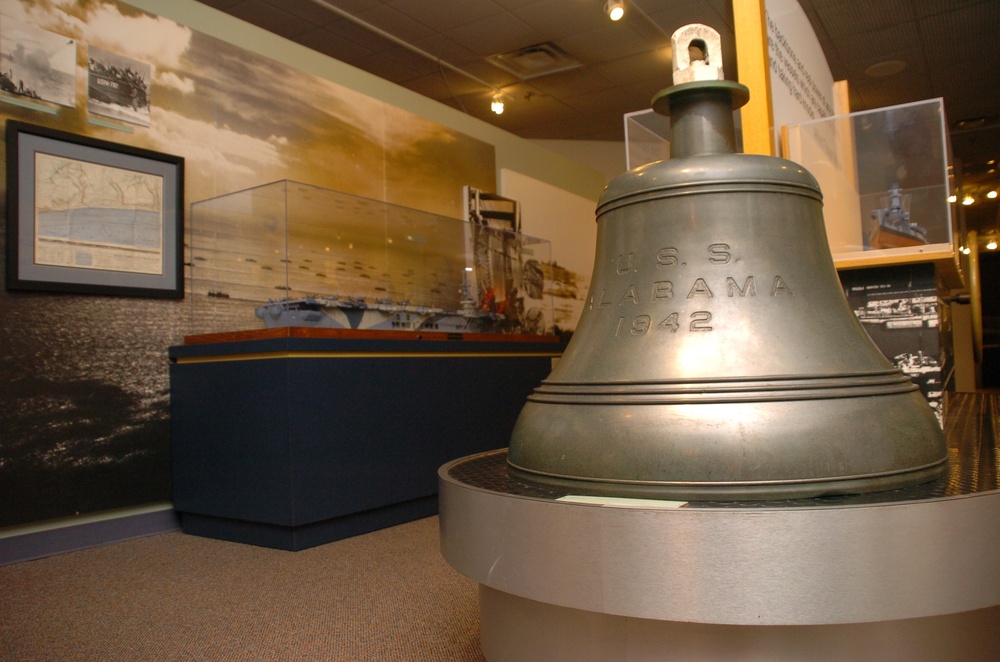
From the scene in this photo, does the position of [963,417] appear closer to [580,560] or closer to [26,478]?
[580,560]

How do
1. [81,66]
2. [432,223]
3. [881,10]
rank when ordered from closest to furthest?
[81,66] → [432,223] → [881,10]

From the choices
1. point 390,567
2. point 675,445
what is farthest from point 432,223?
point 675,445

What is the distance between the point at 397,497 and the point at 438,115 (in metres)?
3.47

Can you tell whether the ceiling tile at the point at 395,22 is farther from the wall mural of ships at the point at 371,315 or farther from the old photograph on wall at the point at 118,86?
the wall mural of ships at the point at 371,315

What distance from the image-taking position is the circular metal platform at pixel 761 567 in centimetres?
107

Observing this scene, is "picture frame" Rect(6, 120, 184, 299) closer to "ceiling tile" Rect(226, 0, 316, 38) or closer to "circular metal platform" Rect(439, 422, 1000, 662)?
"ceiling tile" Rect(226, 0, 316, 38)

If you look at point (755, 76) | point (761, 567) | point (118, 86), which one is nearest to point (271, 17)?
point (118, 86)

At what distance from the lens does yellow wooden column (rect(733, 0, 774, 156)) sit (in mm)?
2307

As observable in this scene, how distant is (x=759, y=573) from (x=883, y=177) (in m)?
1.91

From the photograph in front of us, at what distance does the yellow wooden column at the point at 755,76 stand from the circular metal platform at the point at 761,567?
134 centimetres

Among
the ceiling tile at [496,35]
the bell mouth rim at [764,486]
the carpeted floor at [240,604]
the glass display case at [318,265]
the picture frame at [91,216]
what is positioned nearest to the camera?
the bell mouth rim at [764,486]

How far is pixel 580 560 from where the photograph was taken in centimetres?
117

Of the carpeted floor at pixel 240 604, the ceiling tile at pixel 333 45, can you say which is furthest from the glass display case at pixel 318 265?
the ceiling tile at pixel 333 45

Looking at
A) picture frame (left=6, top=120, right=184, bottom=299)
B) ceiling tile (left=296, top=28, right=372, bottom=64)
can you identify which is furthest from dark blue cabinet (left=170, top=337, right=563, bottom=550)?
ceiling tile (left=296, top=28, right=372, bottom=64)
